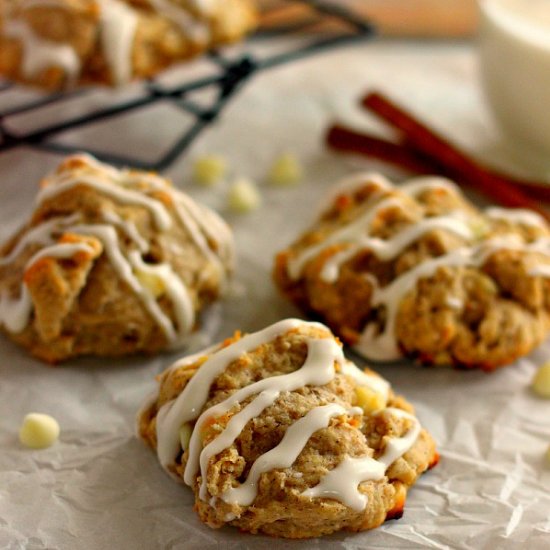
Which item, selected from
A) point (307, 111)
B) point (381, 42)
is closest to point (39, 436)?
point (307, 111)

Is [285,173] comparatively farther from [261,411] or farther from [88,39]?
[261,411]

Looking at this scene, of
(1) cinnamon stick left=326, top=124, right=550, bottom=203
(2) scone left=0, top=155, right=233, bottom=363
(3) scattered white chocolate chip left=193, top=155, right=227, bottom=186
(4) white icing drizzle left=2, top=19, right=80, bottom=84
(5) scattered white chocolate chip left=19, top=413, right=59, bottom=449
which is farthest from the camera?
(1) cinnamon stick left=326, top=124, right=550, bottom=203

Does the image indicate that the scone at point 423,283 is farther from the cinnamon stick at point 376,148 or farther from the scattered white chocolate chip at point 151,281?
the cinnamon stick at point 376,148

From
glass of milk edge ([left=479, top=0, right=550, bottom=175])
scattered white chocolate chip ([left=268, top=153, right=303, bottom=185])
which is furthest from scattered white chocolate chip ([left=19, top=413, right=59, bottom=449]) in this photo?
glass of milk edge ([left=479, top=0, right=550, bottom=175])

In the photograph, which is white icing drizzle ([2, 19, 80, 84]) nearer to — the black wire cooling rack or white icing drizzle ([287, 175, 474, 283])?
the black wire cooling rack

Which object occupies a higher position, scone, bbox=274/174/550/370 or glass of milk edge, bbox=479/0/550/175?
glass of milk edge, bbox=479/0/550/175

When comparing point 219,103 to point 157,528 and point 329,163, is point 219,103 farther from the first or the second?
point 157,528

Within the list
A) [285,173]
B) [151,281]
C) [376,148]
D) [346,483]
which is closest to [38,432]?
[151,281]
